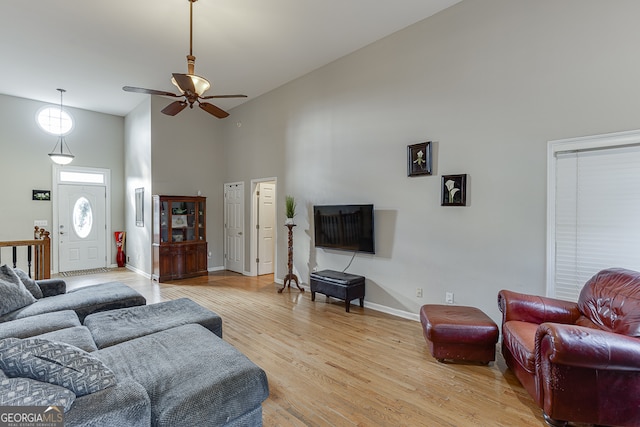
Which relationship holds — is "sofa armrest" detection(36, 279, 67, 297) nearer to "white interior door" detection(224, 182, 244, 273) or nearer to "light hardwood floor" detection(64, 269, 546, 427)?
"light hardwood floor" detection(64, 269, 546, 427)

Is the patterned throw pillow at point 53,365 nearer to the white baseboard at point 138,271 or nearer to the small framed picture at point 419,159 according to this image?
the small framed picture at point 419,159

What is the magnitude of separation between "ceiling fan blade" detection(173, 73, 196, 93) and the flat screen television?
2590 millimetres

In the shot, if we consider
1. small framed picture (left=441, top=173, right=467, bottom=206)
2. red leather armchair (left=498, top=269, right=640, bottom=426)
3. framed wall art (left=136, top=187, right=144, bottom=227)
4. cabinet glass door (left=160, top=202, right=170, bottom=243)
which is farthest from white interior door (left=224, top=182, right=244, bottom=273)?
red leather armchair (left=498, top=269, right=640, bottom=426)

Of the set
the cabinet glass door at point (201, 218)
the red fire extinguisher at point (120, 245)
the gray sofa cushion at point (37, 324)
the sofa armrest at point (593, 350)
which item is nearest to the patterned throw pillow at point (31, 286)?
the gray sofa cushion at point (37, 324)

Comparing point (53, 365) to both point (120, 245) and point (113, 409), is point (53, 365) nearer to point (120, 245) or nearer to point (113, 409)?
point (113, 409)

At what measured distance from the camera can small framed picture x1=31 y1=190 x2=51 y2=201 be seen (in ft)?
22.7

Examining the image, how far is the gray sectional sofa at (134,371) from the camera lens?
1405 mm

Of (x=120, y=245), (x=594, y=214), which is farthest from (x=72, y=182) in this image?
(x=594, y=214)

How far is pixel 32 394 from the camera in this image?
4.23 feet

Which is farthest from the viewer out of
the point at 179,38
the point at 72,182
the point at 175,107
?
the point at 72,182

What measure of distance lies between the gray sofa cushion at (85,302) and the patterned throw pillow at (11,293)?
1.9 inches

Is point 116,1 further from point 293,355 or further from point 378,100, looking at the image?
point 293,355

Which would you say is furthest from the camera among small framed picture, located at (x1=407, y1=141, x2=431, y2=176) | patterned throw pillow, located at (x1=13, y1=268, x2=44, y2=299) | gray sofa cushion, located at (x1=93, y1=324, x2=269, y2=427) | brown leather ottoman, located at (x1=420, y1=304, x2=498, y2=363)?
small framed picture, located at (x1=407, y1=141, x2=431, y2=176)

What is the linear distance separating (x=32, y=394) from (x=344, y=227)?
388 cm
